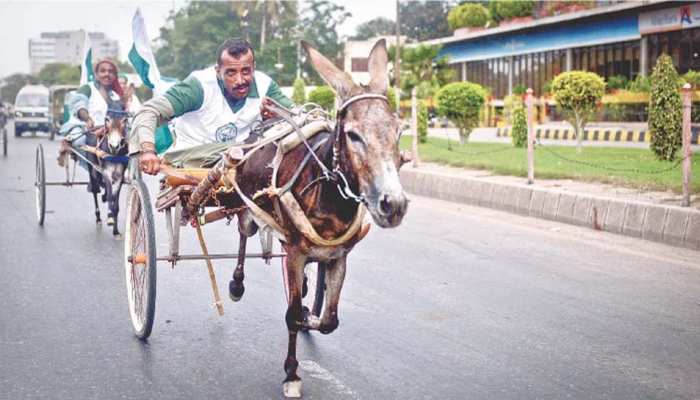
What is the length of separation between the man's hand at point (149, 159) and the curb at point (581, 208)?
6.70m

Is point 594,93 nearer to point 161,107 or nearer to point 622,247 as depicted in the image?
point 622,247

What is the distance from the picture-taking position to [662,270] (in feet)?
30.5

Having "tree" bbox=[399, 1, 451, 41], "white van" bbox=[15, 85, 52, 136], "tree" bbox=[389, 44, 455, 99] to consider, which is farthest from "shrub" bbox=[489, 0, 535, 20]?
"tree" bbox=[399, 1, 451, 41]

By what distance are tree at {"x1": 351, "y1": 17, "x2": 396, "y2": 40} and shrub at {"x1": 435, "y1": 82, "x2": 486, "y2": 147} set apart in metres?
81.9

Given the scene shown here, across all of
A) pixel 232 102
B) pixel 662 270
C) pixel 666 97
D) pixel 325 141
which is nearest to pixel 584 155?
pixel 666 97

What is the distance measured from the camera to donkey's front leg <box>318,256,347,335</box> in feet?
17.4

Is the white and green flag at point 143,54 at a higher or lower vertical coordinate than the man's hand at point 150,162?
higher

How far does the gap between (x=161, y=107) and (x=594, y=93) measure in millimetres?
18306

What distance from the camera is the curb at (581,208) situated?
10914mm

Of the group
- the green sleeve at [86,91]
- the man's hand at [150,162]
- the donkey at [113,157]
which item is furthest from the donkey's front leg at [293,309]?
the green sleeve at [86,91]

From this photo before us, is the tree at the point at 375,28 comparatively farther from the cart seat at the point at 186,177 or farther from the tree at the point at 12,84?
the cart seat at the point at 186,177

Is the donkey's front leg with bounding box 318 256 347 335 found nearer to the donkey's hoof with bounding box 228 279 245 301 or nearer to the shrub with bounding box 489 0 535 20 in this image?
the donkey's hoof with bounding box 228 279 245 301

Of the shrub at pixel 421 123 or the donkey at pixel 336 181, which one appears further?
the shrub at pixel 421 123

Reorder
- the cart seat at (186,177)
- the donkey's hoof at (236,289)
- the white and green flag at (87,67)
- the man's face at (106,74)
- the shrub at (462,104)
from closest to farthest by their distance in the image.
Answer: the cart seat at (186,177)
the donkey's hoof at (236,289)
the man's face at (106,74)
the white and green flag at (87,67)
the shrub at (462,104)
